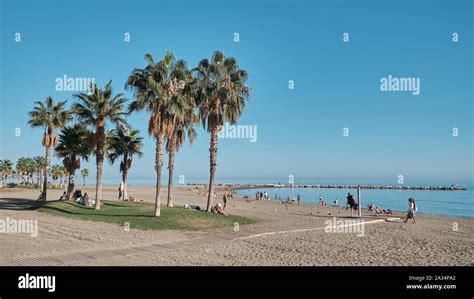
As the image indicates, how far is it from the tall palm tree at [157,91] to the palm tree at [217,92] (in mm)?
3492

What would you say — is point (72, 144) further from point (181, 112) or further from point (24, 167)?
point (24, 167)

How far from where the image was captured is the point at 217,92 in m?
26.1

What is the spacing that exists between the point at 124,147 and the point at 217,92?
17976mm

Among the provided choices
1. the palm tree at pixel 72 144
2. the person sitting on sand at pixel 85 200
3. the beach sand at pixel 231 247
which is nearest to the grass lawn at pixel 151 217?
the beach sand at pixel 231 247

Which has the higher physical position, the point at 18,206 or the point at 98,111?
the point at 98,111

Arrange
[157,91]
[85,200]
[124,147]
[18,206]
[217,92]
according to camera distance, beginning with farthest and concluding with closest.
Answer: [124,147] < [18,206] < [85,200] < [217,92] < [157,91]

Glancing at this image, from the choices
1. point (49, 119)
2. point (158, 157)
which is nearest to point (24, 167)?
point (49, 119)

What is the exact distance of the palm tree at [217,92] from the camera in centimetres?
2614

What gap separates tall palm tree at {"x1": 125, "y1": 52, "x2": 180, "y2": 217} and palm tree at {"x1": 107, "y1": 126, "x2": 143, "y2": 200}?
1644 centimetres

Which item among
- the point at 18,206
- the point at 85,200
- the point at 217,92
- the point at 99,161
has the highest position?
the point at 217,92

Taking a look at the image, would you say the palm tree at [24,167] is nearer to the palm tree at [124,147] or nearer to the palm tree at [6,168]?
the palm tree at [6,168]

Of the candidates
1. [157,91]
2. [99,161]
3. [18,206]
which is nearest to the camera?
[157,91]

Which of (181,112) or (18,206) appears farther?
(18,206)

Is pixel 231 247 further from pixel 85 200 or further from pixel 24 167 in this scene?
pixel 24 167
